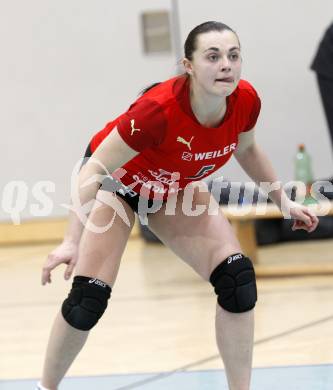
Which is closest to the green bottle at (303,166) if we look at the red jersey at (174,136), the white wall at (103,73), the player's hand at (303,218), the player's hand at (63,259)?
the white wall at (103,73)

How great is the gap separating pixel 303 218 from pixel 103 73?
15.8 ft

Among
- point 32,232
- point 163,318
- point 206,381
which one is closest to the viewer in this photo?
point 206,381

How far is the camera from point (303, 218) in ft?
11.6

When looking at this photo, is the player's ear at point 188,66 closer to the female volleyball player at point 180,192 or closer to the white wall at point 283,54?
the female volleyball player at point 180,192

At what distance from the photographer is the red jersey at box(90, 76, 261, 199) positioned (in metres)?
3.21

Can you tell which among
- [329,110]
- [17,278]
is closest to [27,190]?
[17,278]

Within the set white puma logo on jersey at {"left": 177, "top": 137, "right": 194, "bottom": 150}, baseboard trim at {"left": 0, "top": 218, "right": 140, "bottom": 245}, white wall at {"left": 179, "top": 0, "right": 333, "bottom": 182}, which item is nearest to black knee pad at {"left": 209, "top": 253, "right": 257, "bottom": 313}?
white puma logo on jersey at {"left": 177, "top": 137, "right": 194, "bottom": 150}

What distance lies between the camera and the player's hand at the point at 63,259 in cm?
305

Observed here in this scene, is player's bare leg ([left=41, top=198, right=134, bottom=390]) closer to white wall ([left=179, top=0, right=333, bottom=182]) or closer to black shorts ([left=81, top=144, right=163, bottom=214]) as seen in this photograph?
black shorts ([left=81, top=144, right=163, bottom=214])

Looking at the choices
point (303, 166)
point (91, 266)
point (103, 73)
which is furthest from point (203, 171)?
point (103, 73)

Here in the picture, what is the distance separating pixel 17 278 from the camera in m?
6.99

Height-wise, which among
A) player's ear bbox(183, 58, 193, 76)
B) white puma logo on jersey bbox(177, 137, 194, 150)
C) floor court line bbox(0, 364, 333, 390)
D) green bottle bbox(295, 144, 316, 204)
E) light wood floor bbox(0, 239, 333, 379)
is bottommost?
green bottle bbox(295, 144, 316, 204)

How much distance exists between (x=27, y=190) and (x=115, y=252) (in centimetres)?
498

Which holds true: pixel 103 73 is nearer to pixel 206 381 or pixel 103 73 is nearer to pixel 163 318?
pixel 163 318
